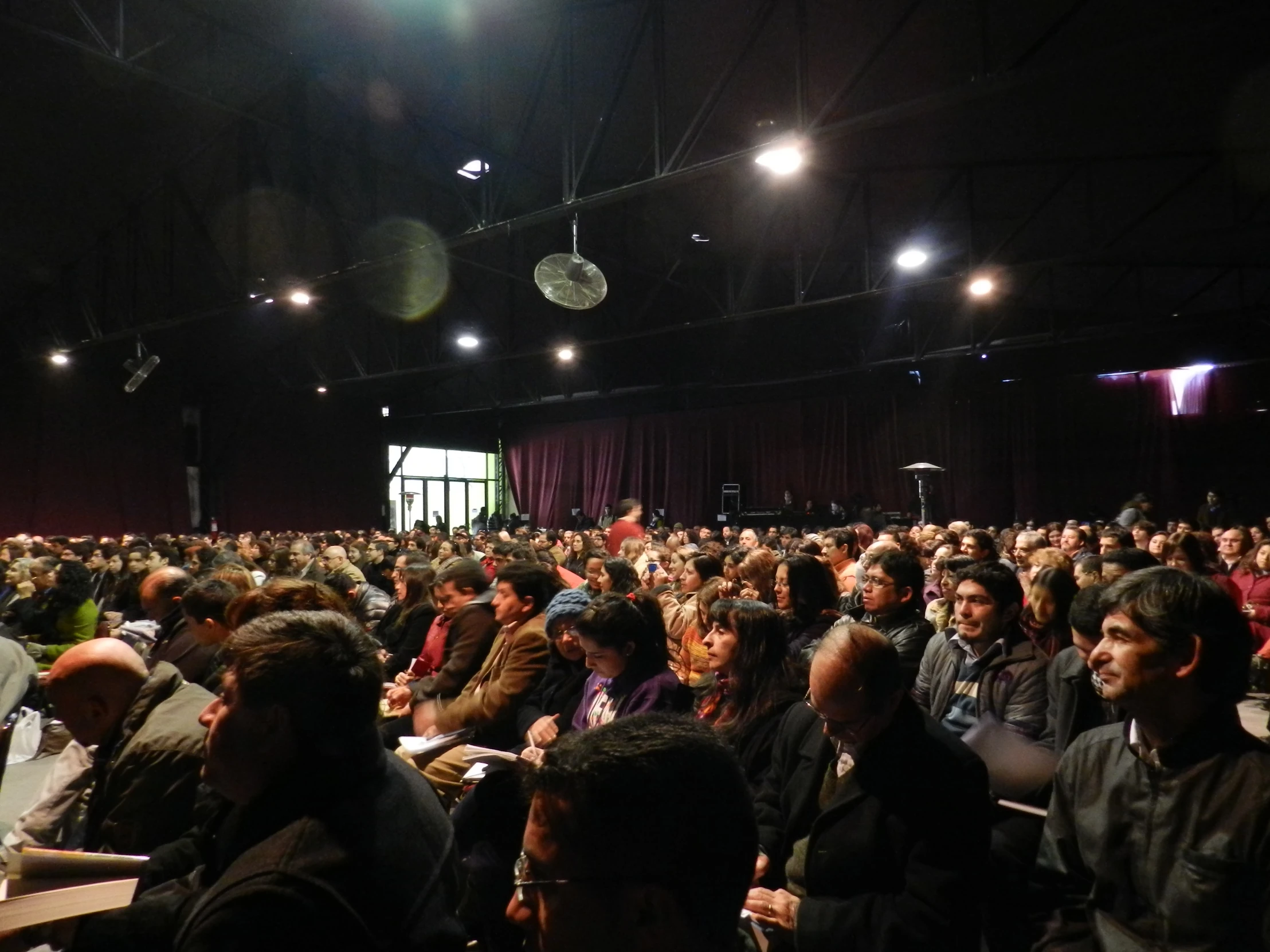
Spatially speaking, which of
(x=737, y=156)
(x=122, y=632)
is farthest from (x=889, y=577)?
(x=122, y=632)

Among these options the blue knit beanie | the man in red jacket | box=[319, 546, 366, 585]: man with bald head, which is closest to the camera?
the blue knit beanie

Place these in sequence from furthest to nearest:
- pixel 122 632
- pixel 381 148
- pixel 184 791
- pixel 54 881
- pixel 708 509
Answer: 1. pixel 708 509
2. pixel 381 148
3. pixel 122 632
4. pixel 184 791
5. pixel 54 881

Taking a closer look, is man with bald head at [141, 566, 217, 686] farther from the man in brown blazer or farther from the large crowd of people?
the man in brown blazer

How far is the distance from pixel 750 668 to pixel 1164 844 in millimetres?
1276

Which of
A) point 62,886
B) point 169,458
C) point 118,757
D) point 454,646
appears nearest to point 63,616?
point 454,646

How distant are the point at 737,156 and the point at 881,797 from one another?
4820 mm

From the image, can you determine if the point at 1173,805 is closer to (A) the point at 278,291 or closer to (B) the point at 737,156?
(B) the point at 737,156

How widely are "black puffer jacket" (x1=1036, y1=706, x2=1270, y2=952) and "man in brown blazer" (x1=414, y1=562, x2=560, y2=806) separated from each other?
2105mm

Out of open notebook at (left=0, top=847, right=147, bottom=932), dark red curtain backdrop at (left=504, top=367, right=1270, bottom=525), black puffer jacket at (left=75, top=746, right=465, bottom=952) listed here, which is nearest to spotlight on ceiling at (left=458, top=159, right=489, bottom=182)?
open notebook at (left=0, top=847, right=147, bottom=932)

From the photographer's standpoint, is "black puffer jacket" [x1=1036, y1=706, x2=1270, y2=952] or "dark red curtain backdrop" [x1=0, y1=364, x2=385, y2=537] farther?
"dark red curtain backdrop" [x1=0, y1=364, x2=385, y2=537]

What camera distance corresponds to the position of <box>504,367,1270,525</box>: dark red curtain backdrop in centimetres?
1359

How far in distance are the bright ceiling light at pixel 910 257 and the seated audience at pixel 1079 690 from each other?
7.29m

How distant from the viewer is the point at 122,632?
5094 millimetres

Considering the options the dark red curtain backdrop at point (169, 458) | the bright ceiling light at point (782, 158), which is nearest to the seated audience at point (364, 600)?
the bright ceiling light at point (782, 158)
